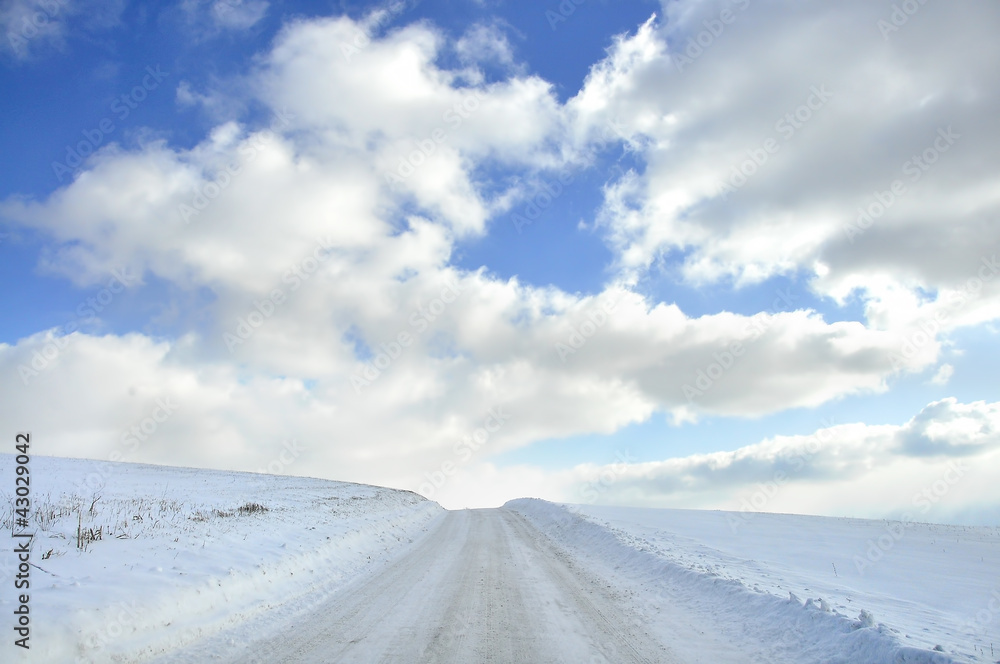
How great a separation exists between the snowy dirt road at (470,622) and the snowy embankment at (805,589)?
105cm

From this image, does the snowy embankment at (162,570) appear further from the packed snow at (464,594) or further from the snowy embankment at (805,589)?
the snowy embankment at (805,589)

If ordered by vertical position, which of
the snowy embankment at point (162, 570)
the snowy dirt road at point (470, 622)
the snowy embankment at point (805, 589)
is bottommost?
the snowy embankment at point (805, 589)

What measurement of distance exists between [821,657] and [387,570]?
10.7 m

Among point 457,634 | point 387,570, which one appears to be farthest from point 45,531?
point 457,634

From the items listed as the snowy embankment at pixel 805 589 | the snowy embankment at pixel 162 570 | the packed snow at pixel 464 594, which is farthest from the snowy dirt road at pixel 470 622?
the snowy embankment at pixel 162 570

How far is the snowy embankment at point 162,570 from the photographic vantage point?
7.14m

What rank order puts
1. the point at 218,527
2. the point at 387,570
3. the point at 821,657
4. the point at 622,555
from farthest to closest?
the point at 622,555 → the point at 218,527 → the point at 387,570 → the point at 821,657

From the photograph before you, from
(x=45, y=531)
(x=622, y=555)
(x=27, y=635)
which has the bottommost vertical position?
(x=622, y=555)

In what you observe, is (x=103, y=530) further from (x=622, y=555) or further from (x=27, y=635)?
(x=622, y=555)

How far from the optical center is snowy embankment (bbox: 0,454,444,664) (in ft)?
23.4

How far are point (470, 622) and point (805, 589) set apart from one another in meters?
8.28

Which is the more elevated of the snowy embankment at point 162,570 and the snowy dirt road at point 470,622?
the snowy embankment at point 162,570

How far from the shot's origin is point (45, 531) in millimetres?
11742

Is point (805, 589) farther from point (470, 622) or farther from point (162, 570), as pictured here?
point (162, 570)
